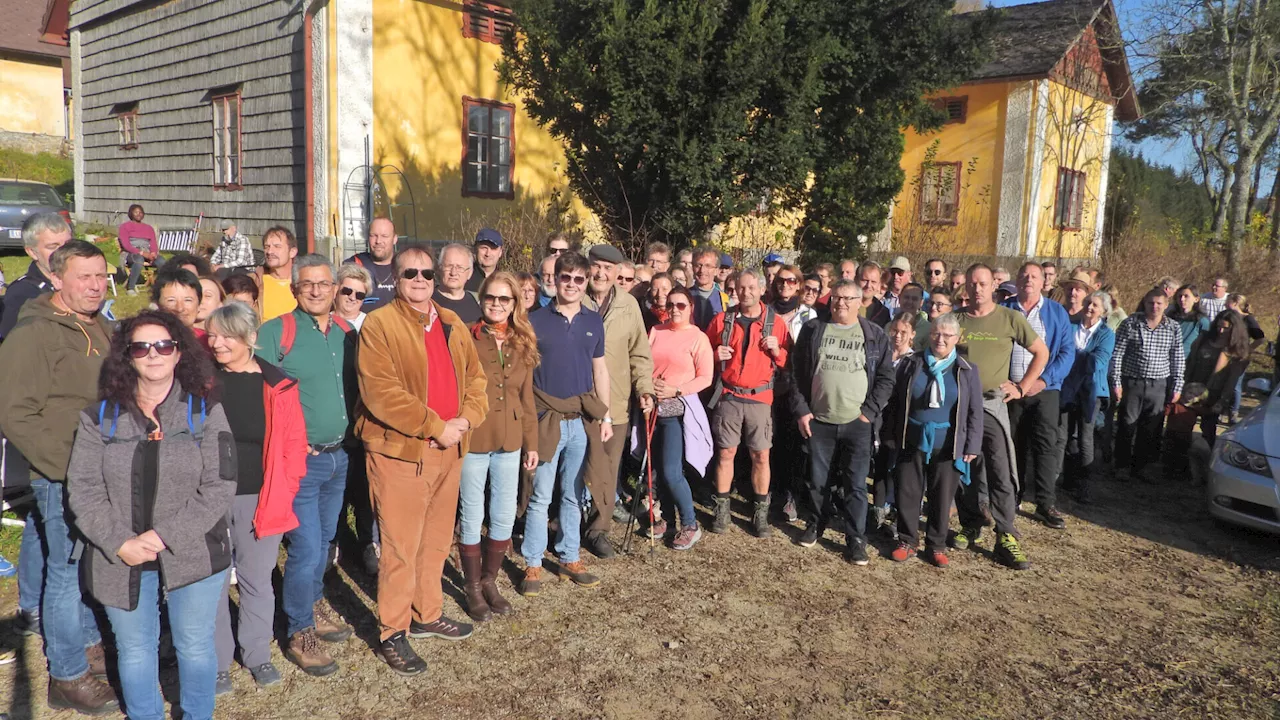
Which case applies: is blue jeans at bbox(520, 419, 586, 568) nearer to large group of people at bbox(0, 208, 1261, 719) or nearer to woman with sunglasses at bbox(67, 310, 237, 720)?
large group of people at bbox(0, 208, 1261, 719)

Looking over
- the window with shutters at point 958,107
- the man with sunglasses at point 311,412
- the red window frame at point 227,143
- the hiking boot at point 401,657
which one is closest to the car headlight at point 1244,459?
the hiking boot at point 401,657

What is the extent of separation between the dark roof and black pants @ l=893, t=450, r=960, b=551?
1291 inches

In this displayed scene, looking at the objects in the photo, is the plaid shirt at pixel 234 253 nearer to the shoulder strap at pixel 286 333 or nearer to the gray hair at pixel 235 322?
the shoulder strap at pixel 286 333

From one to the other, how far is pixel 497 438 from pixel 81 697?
2.14 m

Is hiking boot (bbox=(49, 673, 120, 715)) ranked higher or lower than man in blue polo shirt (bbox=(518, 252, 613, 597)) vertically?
lower

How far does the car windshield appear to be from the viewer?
1716 centimetres

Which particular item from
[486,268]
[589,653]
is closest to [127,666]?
[589,653]

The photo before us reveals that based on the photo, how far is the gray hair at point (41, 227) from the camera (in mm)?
4195

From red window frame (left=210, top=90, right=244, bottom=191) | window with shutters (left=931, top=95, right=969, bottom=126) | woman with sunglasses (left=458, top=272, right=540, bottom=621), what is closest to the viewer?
woman with sunglasses (left=458, top=272, right=540, bottom=621)

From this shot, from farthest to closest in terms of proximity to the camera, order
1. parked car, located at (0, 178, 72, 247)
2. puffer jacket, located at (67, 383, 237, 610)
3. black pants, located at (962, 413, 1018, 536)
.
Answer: parked car, located at (0, 178, 72, 247) → black pants, located at (962, 413, 1018, 536) → puffer jacket, located at (67, 383, 237, 610)

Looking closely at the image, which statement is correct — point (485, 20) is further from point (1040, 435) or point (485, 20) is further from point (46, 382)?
point (46, 382)

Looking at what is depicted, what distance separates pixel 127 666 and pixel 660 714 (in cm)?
218

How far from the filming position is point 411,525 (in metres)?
4.06

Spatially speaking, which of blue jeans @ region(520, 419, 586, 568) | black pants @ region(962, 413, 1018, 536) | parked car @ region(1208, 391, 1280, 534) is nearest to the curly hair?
blue jeans @ region(520, 419, 586, 568)
